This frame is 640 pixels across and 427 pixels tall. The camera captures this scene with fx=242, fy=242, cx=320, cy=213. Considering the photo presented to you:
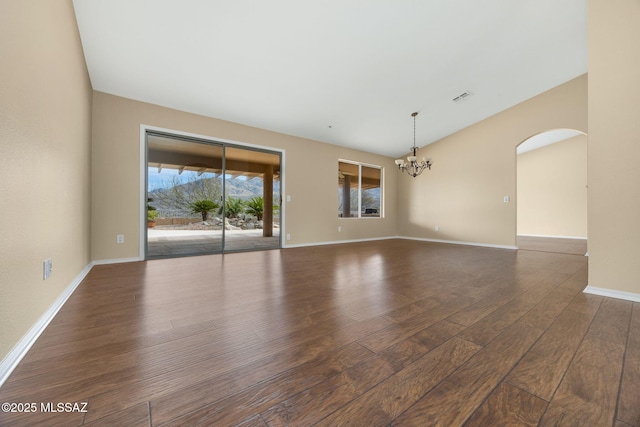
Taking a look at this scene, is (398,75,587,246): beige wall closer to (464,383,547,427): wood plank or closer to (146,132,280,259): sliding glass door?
(146,132,280,259): sliding glass door

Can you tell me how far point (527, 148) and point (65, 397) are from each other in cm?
1027

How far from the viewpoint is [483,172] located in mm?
5504

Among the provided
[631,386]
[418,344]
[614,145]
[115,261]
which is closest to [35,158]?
[418,344]

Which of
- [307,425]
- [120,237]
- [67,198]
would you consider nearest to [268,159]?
[120,237]

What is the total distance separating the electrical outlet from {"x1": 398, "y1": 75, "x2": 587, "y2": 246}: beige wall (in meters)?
6.72

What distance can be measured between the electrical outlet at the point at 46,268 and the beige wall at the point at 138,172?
2.12m

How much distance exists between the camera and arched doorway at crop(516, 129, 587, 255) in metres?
6.85

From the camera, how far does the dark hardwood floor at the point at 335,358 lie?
85cm

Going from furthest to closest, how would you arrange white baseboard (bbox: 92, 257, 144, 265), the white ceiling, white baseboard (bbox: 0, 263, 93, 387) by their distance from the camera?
white baseboard (bbox: 92, 257, 144, 265) → the white ceiling → white baseboard (bbox: 0, 263, 93, 387)

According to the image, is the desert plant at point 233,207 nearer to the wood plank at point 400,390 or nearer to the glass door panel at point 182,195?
the glass door panel at point 182,195

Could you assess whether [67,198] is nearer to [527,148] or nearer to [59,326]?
[59,326]

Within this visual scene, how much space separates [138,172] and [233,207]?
5.18ft

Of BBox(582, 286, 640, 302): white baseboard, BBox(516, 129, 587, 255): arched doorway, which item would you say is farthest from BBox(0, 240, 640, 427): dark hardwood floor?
BBox(516, 129, 587, 255): arched doorway

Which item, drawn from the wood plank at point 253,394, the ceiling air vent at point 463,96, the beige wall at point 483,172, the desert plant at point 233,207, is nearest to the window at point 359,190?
the beige wall at point 483,172
